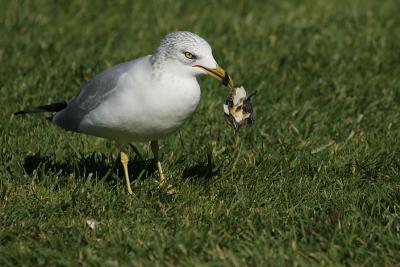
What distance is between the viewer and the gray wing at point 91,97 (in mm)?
5328

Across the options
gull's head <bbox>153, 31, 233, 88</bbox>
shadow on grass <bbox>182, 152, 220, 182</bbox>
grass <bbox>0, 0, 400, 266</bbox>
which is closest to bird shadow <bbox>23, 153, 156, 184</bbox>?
grass <bbox>0, 0, 400, 266</bbox>

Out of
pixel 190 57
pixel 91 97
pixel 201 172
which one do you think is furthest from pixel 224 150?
pixel 190 57

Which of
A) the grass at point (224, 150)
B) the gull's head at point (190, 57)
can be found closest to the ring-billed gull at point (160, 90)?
the gull's head at point (190, 57)

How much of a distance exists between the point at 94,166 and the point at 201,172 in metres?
0.83

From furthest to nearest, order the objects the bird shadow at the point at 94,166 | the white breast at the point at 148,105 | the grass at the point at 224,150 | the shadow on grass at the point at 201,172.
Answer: the bird shadow at the point at 94,166 → the shadow on grass at the point at 201,172 → the white breast at the point at 148,105 → the grass at the point at 224,150

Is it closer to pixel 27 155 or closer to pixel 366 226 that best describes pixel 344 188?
pixel 366 226

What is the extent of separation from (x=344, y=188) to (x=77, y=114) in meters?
1.97

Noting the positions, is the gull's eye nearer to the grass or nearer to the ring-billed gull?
the ring-billed gull

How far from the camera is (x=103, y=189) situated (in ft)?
17.5

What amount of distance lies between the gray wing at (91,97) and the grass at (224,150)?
0.34 meters

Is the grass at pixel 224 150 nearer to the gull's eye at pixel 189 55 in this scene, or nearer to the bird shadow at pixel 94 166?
the bird shadow at pixel 94 166

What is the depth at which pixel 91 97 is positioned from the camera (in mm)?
5562

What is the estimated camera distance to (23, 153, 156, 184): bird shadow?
5.80m

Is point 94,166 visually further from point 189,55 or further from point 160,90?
point 189,55
